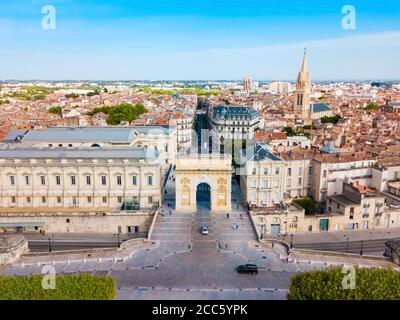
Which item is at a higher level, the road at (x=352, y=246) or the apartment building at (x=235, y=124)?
the apartment building at (x=235, y=124)

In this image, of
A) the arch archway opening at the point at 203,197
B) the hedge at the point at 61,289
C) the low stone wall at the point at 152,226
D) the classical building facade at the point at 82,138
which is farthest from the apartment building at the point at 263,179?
the hedge at the point at 61,289

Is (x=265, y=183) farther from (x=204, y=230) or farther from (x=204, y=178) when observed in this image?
(x=204, y=230)

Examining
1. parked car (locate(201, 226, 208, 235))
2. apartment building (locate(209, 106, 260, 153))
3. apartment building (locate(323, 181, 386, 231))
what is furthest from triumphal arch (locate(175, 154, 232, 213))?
apartment building (locate(209, 106, 260, 153))

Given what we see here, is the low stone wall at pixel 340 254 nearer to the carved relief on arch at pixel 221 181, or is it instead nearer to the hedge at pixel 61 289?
the carved relief on arch at pixel 221 181

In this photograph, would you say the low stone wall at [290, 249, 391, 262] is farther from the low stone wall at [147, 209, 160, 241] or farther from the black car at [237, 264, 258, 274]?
the low stone wall at [147, 209, 160, 241]

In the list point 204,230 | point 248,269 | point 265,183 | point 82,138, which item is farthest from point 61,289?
point 82,138

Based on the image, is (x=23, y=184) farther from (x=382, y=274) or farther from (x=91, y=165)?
(x=382, y=274)
